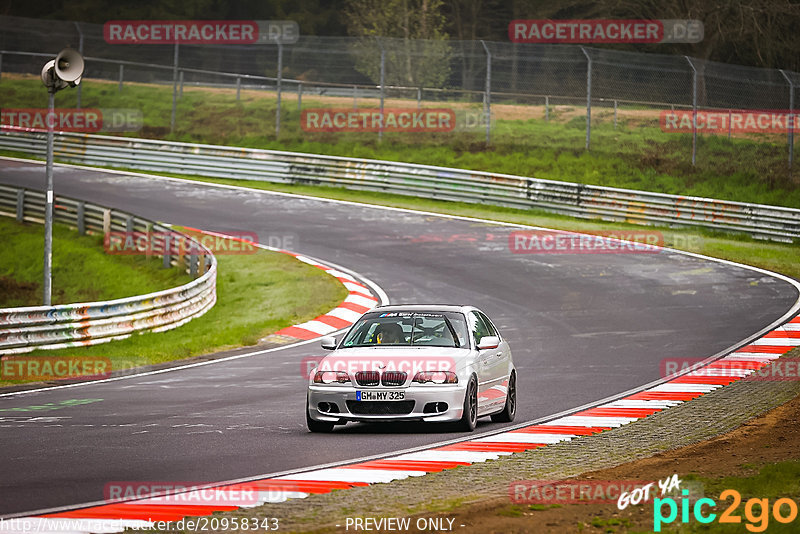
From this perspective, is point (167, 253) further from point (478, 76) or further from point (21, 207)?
point (478, 76)

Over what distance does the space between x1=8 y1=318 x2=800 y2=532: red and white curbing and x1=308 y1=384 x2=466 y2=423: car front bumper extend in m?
0.44

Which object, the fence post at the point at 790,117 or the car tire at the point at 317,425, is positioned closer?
the car tire at the point at 317,425

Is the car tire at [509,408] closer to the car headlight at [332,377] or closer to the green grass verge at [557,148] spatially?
the car headlight at [332,377]

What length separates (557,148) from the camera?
36.4m

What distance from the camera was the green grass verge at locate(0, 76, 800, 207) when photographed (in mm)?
32625

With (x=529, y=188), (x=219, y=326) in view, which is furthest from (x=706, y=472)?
(x=529, y=188)

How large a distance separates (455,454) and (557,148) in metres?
27.2

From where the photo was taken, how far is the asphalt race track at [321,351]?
9836 millimetres

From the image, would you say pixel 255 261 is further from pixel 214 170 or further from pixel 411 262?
pixel 214 170

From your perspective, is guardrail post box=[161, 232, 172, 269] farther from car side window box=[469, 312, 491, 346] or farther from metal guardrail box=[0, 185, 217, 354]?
car side window box=[469, 312, 491, 346]

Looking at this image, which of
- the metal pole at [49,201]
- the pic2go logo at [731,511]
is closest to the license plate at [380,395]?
the pic2go logo at [731,511]

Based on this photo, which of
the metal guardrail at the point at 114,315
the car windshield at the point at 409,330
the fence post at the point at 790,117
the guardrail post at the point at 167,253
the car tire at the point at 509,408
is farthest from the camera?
the fence post at the point at 790,117

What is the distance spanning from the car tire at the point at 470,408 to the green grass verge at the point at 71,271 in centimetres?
1401

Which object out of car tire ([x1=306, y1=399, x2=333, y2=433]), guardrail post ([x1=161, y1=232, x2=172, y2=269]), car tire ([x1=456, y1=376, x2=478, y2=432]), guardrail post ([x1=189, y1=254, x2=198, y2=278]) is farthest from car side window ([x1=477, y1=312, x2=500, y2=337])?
guardrail post ([x1=161, y1=232, x2=172, y2=269])
